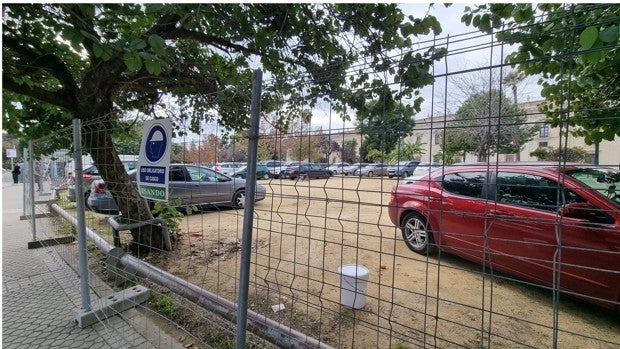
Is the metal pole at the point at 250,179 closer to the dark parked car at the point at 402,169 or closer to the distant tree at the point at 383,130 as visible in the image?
the distant tree at the point at 383,130

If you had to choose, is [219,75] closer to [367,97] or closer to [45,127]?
[45,127]

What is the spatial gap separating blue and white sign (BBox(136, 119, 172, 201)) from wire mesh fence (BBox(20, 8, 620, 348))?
10.9 inches

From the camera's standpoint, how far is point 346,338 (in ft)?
9.19

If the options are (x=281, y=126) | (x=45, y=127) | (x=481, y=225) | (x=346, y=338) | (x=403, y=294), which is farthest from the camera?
(x=45, y=127)

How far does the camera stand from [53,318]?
3.10m

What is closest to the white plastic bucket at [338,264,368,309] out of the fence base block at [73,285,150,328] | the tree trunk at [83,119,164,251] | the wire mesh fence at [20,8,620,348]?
the wire mesh fence at [20,8,620,348]

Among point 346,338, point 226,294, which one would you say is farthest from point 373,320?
point 226,294

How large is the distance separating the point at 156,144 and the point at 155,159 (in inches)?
4.5

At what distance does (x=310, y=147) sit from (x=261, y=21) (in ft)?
9.60

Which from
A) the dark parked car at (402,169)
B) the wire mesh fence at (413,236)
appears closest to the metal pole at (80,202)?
the wire mesh fence at (413,236)

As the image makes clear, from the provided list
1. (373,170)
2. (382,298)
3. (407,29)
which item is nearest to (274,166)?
(373,170)

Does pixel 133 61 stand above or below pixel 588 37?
above

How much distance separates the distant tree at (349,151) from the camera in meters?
1.79

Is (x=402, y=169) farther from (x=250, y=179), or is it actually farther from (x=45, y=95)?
(x=45, y=95)
